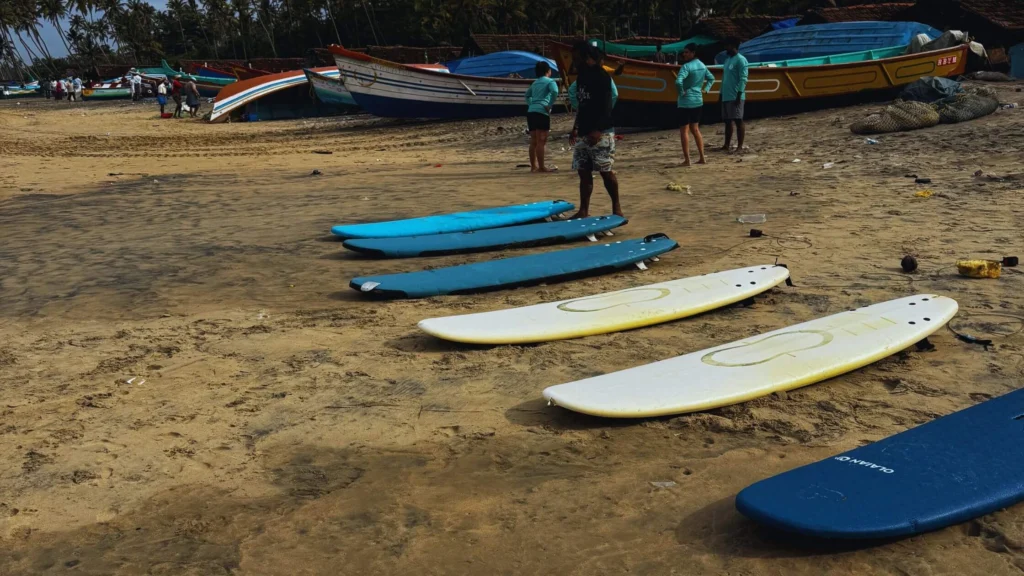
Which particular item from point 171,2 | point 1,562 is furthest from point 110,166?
point 171,2

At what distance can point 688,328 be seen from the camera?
171 inches

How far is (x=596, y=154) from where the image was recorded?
690 centimetres

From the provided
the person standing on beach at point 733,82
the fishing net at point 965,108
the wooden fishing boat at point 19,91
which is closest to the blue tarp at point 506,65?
the person standing on beach at point 733,82

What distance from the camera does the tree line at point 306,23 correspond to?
43281 mm

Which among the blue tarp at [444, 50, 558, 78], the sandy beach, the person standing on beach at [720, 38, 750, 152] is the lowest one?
the sandy beach

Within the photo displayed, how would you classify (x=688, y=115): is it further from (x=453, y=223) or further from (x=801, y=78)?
(x=801, y=78)

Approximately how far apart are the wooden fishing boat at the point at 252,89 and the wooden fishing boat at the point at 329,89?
0.75 feet

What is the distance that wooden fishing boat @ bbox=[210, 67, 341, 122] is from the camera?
2406cm

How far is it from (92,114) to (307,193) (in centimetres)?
2488

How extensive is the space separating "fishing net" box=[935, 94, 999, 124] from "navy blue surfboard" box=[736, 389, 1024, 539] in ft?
32.7

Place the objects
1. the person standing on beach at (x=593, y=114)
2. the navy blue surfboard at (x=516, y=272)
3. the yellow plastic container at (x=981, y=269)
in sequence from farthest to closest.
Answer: the person standing on beach at (x=593, y=114) < the navy blue surfboard at (x=516, y=272) < the yellow plastic container at (x=981, y=269)

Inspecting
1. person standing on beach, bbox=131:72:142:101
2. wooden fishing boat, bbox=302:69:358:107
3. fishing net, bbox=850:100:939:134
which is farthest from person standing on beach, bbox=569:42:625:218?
person standing on beach, bbox=131:72:142:101

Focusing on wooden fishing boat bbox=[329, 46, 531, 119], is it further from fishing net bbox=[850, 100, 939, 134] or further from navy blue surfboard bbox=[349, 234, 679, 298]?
navy blue surfboard bbox=[349, 234, 679, 298]

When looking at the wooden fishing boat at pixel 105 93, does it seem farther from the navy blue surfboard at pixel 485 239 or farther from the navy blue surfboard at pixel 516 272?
the navy blue surfboard at pixel 516 272
